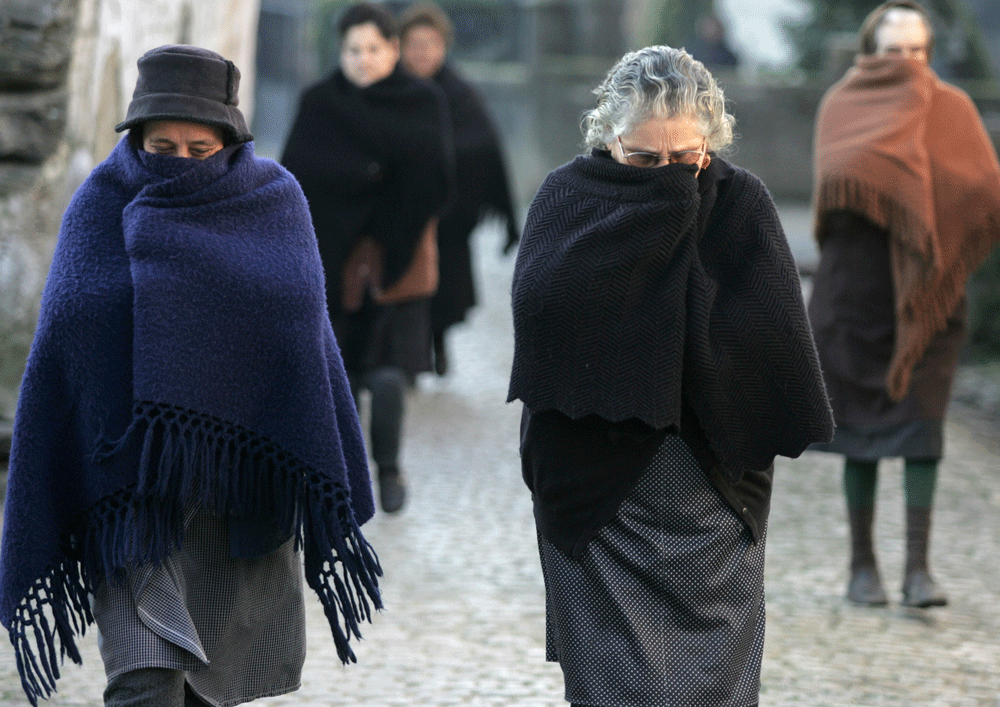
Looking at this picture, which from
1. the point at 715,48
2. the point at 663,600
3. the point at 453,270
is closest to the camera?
the point at 663,600

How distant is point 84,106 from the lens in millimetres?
6785

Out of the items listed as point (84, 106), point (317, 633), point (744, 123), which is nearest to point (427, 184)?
point (84, 106)

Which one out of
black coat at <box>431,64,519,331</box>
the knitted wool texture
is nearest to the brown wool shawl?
the knitted wool texture

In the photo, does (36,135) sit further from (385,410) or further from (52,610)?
(52,610)

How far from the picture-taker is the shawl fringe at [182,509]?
309 cm

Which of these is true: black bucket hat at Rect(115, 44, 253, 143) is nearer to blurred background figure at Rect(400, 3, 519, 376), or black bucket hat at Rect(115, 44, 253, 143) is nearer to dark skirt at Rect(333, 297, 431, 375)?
dark skirt at Rect(333, 297, 431, 375)

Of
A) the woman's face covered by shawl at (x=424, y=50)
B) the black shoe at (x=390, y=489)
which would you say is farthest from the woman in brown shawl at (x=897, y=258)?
the woman's face covered by shawl at (x=424, y=50)

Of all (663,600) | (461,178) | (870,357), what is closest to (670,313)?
(663,600)

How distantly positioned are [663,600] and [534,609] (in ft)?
7.72

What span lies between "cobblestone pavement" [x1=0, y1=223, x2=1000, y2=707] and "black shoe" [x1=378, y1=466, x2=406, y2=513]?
0.10 metres

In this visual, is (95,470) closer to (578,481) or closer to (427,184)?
(578,481)

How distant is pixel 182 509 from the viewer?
315cm

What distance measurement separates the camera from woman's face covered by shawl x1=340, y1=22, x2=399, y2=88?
21.4 feet

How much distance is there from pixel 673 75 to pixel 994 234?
2738 millimetres
